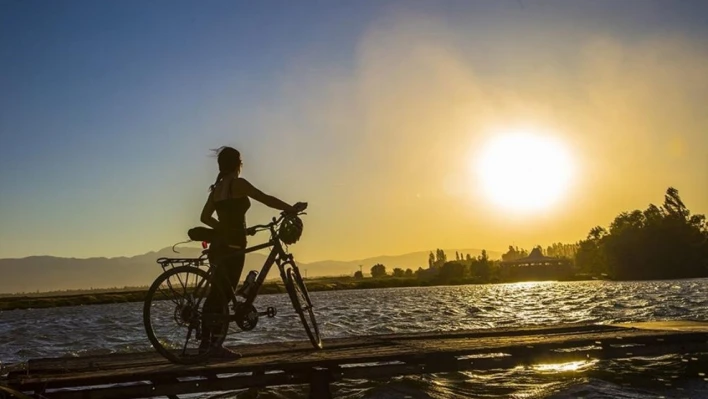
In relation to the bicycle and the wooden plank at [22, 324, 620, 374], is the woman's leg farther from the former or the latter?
the wooden plank at [22, 324, 620, 374]

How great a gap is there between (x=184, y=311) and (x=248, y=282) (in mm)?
995

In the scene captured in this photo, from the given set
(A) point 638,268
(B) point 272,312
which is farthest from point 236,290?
(A) point 638,268

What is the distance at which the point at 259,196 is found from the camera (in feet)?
27.6

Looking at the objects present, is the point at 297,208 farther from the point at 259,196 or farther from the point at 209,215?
the point at 209,215

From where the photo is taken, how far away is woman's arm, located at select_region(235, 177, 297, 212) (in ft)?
27.6

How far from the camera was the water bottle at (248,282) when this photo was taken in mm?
8680

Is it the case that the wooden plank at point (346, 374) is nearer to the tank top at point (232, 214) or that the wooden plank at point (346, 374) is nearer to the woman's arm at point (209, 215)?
the tank top at point (232, 214)

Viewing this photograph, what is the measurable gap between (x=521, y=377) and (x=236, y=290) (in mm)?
6305

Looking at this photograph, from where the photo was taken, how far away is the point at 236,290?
8.65 meters

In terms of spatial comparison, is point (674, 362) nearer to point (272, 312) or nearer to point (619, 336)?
point (619, 336)

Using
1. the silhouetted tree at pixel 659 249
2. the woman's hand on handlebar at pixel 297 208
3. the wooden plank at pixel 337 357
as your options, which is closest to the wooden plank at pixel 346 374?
the wooden plank at pixel 337 357

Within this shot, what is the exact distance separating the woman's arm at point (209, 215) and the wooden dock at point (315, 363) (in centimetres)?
182

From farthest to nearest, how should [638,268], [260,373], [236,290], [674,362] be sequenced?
1. [638,268]
2. [674,362]
3. [236,290]
4. [260,373]

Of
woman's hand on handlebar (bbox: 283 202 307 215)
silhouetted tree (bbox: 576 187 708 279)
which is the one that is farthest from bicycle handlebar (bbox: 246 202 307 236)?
silhouetted tree (bbox: 576 187 708 279)
